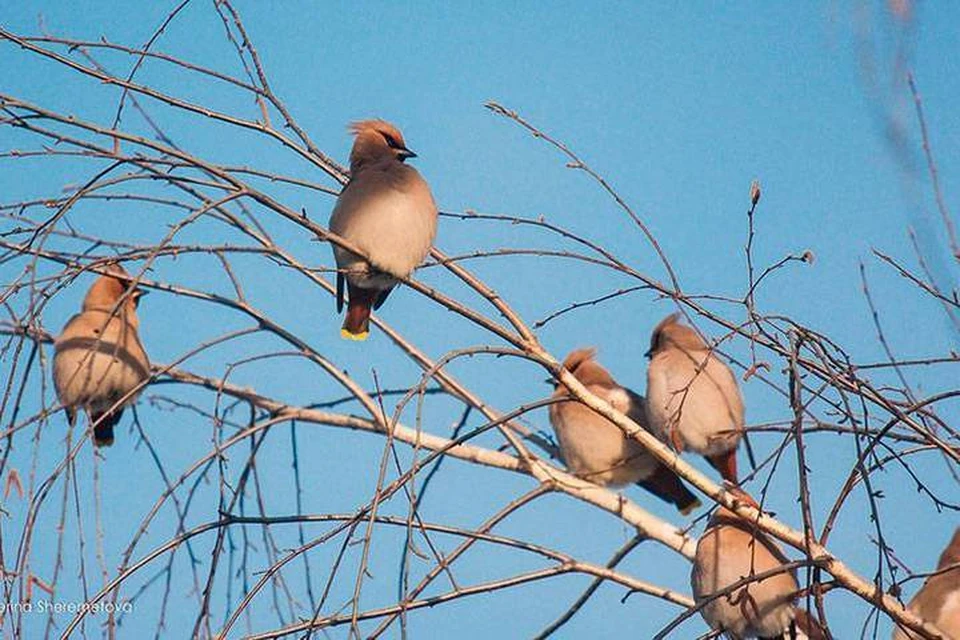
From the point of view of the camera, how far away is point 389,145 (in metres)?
6.07

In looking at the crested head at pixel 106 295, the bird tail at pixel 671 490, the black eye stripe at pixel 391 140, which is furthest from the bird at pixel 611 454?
the crested head at pixel 106 295

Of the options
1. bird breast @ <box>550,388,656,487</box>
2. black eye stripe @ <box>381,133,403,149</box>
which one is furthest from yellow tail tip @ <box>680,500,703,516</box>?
black eye stripe @ <box>381,133,403,149</box>

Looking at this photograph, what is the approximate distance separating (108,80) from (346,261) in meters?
1.85

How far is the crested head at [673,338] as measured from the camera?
5.89 meters

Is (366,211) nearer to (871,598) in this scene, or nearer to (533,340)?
(533,340)

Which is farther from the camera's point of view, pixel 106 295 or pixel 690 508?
pixel 106 295

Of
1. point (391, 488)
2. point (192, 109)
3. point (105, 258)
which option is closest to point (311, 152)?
point (192, 109)

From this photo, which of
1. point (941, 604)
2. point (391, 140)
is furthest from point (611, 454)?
point (941, 604)

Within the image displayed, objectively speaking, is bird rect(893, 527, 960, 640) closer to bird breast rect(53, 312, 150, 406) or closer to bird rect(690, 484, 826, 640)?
→ bird rect(690, 484, 826, 640)

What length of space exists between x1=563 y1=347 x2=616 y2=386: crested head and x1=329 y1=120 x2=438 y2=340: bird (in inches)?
58.5

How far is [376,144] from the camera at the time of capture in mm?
6016

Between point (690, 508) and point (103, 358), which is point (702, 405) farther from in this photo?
point (103, 358)

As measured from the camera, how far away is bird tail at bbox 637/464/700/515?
6.29 metres

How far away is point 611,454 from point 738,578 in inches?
58.6
